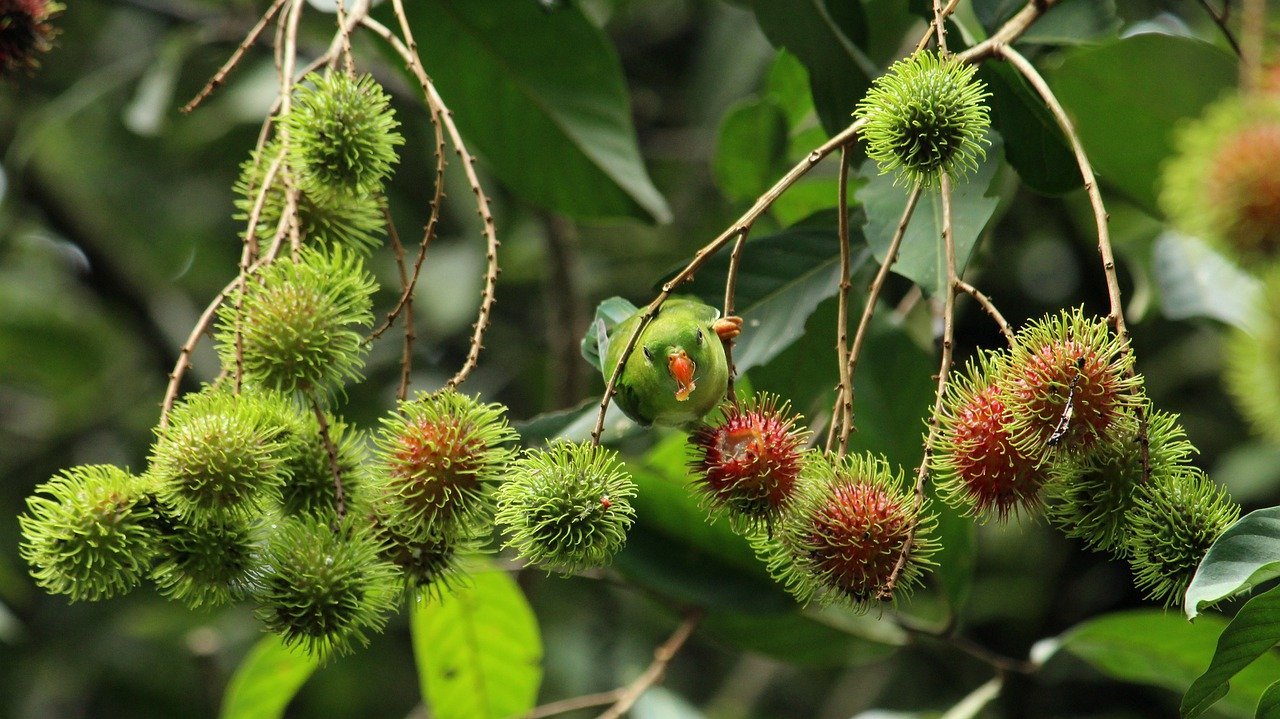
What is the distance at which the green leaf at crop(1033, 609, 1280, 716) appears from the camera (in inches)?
70.0

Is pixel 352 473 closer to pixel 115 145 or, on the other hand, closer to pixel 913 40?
pixel 913 40

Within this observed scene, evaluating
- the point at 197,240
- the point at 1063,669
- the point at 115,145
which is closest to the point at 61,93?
the point at 115,145

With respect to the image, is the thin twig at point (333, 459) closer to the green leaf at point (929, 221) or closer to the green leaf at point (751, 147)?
the green leaf at point (929, 221)

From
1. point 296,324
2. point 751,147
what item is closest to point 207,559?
point 296,324

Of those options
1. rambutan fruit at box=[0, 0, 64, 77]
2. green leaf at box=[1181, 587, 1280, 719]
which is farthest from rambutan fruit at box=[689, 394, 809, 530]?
rambutan fruit at box=[0, 0, 64, 77]

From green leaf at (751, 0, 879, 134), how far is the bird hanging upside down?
1.50 feet

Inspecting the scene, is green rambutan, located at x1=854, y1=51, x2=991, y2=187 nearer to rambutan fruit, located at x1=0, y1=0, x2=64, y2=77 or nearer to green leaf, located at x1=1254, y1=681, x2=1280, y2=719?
green leaf, located at x1=1254, y1=681, x2=1280, y2=719

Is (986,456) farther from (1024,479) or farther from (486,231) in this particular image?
(486,231)

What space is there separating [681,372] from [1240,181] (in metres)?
0.50

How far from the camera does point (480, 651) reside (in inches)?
76.9

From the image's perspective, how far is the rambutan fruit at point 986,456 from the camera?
3.39 feet

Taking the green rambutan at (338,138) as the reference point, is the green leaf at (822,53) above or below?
above

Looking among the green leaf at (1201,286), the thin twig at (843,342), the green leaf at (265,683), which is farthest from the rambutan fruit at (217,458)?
the green leaf at (1201,286)

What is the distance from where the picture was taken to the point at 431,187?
3373 millimetres
